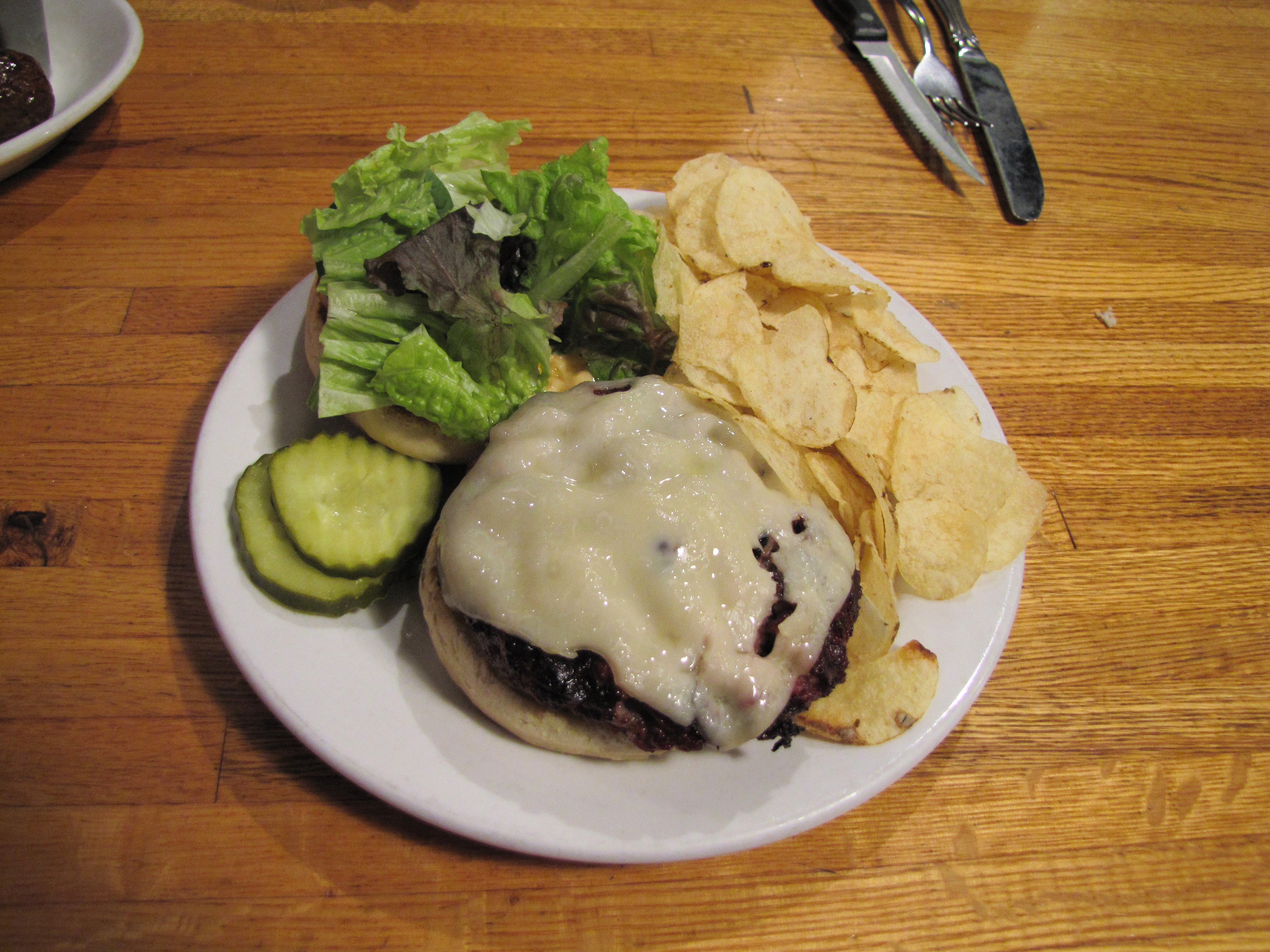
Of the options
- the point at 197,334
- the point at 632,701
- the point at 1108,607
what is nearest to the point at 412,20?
the point at 197,334

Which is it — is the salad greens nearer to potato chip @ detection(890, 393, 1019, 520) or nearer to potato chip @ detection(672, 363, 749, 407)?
potato chip @ detection(672, 363, 749, 407)

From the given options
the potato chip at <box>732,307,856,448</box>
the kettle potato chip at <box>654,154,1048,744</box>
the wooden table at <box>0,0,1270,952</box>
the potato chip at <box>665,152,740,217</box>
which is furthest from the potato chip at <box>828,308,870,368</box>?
the wooden table at <box>0,0,1270,952</box>

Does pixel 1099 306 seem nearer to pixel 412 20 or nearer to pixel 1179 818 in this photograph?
pixel 1179 818

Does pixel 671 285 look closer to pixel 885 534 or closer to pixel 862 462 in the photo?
pixel 862 462

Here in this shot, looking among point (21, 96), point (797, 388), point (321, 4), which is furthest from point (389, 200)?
point (321, 4)

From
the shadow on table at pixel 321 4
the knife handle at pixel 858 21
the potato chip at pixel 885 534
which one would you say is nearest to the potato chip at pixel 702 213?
the potato chip at pixel 885 534
